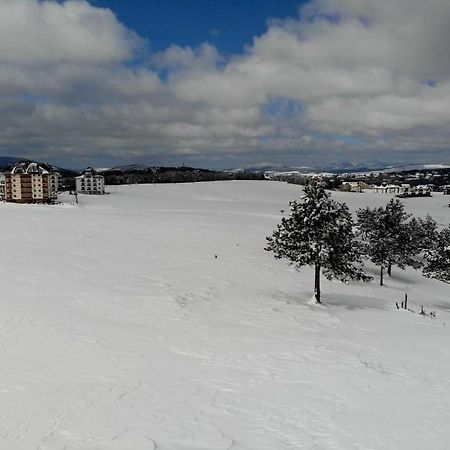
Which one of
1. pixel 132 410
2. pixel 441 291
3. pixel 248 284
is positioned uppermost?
pixel 132 410

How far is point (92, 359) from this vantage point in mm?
13633

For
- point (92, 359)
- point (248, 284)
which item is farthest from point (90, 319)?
point (248, 284)

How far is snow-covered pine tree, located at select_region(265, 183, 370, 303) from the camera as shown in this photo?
2812 centimetres

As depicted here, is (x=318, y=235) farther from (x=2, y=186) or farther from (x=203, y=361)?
(x=2, y=186)

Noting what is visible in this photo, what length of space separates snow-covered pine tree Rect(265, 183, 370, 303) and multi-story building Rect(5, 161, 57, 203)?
93094 mm

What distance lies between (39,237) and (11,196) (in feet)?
265

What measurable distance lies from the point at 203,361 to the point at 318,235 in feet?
52.1

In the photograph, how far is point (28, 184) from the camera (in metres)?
111

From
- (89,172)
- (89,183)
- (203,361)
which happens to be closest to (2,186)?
(89,183)

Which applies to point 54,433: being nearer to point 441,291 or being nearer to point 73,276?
point 73,276

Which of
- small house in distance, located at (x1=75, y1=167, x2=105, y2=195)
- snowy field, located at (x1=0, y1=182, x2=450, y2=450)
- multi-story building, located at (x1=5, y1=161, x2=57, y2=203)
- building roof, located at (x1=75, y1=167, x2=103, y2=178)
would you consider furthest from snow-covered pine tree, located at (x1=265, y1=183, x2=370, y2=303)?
building roof, located at (x1=75, y1=167, x2=103, y2=178)

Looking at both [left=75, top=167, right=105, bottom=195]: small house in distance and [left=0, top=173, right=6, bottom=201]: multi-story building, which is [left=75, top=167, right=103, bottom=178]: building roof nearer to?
[left=75, top=167, right=105, bottom=195]: small house in distance

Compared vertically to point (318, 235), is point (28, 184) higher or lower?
higher

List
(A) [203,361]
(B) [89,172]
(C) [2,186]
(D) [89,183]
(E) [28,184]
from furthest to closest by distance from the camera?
1. (B) [89,172]
2. (D) [89,183]
3. (C) [2,186]
4. (E) [28,184]
5. (A) [203,361]
